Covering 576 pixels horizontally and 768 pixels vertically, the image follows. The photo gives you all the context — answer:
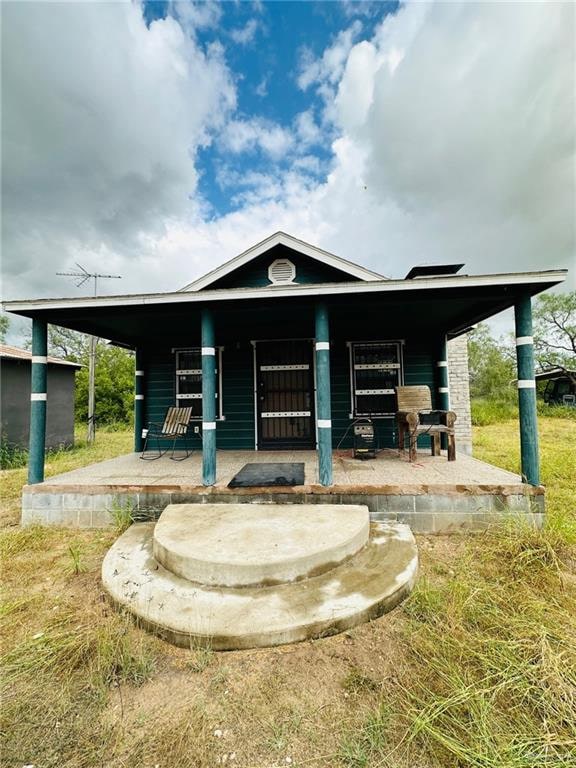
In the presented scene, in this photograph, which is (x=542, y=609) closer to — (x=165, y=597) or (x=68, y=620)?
(x=165, y=597)

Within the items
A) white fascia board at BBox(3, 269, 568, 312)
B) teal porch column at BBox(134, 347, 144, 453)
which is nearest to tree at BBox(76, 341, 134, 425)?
teal porch column at BBox(134, 347, 144, 453)

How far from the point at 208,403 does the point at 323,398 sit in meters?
1.40

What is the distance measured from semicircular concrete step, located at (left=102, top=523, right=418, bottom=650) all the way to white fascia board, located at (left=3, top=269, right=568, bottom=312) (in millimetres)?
2673

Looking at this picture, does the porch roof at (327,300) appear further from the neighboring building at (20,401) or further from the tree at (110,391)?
the tree at (110,391)

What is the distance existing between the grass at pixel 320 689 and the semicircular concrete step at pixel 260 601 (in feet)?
0.25

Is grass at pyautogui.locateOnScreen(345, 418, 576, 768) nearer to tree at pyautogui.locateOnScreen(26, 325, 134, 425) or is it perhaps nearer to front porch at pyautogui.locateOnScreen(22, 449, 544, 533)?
front porch at pyautogui.locateOnScreen(22, 449, 544, 533)

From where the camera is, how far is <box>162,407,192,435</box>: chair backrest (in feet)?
18.8

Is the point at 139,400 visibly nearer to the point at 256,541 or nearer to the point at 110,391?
the point at 256,541

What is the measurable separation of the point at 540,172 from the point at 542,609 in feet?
76.6

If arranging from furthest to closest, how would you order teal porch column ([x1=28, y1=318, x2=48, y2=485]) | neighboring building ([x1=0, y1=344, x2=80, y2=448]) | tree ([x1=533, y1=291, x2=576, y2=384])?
1. tree ([x1=533, y1=291, x2=576, y2=384])
2. neighboring building ([x1=0, y1=344, x2=80, y2=448])
3. teal porch column ([x1=28, y1=318, x2=48, y2=485])

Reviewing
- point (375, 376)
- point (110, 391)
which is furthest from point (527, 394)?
point (110, 391)

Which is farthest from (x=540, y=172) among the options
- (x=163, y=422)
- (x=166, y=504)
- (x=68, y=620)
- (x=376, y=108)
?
Result: (x=68, y=620)

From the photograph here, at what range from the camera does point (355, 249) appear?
33969 mm

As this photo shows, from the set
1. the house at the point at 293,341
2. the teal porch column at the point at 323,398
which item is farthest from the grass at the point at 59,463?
the teal porch column at the point at 323,398
